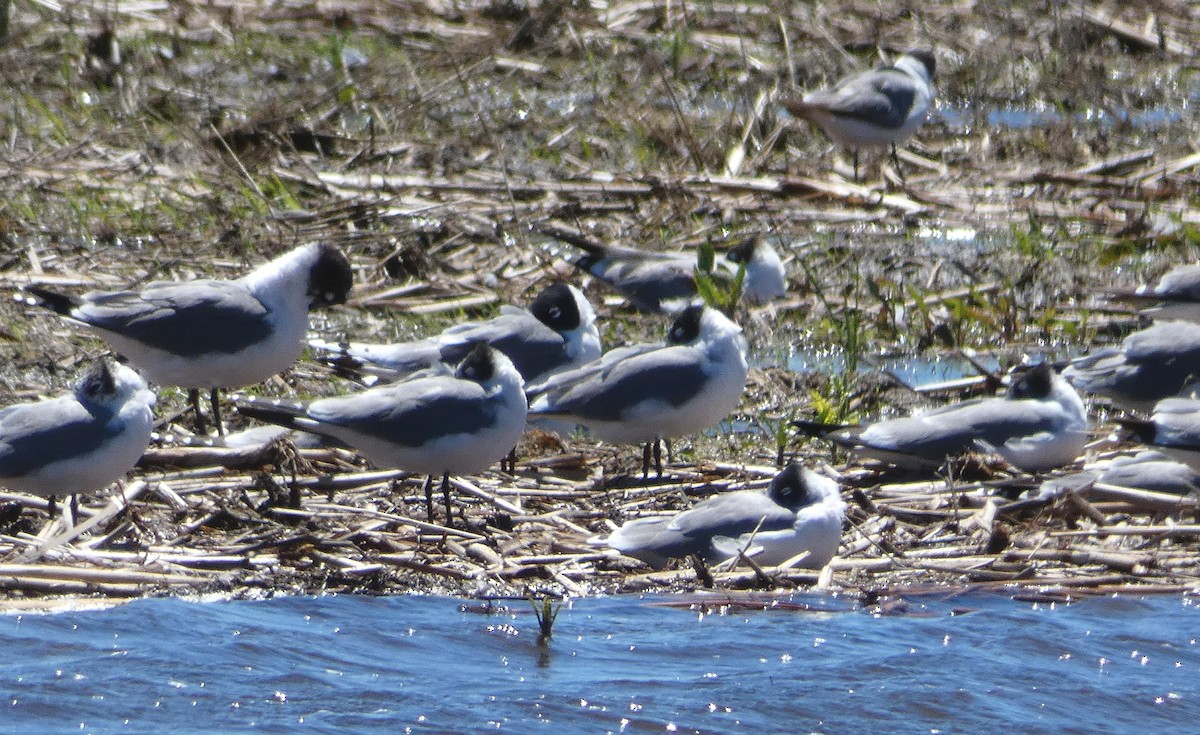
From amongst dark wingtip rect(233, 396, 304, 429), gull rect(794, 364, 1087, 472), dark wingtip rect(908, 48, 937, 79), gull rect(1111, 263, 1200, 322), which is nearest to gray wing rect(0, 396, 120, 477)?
dark wingtip rect(233, 396, 304, 429)

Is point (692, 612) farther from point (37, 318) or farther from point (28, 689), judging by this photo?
point (37, 318)

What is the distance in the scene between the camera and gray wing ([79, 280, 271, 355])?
7.26 metres

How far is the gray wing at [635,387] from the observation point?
7070mm

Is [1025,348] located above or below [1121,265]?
below

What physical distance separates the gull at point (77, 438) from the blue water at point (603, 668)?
848 millimetres

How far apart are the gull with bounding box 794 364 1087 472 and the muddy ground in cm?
14

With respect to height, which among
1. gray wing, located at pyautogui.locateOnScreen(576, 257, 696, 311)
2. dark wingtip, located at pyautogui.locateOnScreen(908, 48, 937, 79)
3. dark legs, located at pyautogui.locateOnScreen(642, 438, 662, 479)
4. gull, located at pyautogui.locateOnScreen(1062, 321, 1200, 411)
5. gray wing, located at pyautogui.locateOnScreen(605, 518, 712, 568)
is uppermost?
dark wingtip, located at pyautogui.locateOnScreen(908, 48, 937, 79)

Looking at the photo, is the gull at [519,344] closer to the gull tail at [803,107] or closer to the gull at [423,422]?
the gull at [423,422]

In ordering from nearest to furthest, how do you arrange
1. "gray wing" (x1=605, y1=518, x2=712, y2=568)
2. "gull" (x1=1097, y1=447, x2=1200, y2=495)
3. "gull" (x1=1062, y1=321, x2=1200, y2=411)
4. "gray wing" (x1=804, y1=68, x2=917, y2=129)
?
"gray wing" (x1=605, y1=518, x2=712, y2=568) < "gull" (x1=1097, y1=447, x2=1200, y2=495) < "gull" (x1=1062, y1=321, x2=1200, y2=411) < "gray wing" (x1=804, y1=68, x2=917, y2=129)

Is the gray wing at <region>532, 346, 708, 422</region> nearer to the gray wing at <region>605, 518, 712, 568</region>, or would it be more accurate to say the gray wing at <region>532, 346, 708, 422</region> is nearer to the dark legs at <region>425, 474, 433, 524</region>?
the dark legs at <region>425, 474, 433, 524</region>

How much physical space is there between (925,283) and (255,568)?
4.94 m

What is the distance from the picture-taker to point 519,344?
782 cm

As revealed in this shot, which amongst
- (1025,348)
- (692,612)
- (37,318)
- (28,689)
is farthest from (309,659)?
(1025,348)

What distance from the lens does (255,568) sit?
567 centimetres
